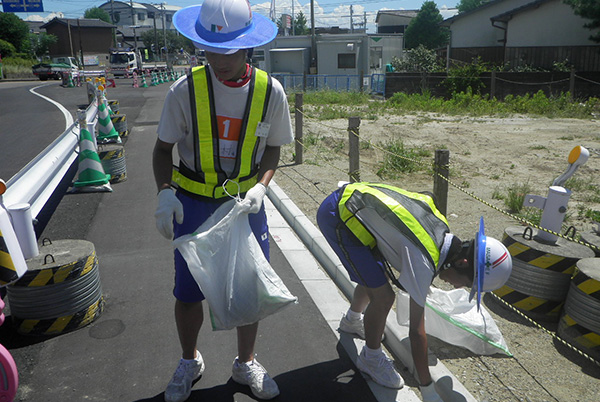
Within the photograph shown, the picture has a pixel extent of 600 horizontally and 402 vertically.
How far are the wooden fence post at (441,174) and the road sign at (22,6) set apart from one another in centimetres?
4384

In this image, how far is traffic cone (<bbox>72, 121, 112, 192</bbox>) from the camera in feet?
23.6

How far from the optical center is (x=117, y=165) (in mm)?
7898

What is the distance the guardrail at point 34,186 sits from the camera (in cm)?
354

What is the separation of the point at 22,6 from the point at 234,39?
4579 centimetres

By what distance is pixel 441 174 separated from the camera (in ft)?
14.5

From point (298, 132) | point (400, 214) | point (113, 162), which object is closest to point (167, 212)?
point (400, 214)

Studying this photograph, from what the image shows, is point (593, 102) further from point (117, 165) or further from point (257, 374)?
point (257, 374)

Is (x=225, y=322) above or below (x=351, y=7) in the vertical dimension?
below

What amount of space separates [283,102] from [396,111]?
15.1m

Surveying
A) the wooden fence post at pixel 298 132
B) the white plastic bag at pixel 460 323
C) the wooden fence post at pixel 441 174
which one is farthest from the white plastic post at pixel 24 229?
the wooden fence post at pixel 298 132

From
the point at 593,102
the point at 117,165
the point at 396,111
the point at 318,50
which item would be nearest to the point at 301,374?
the point at 117,165

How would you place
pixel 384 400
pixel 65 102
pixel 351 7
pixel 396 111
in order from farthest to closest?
pixel 351 7 < pixel 65 102 < pixel 396 111 < pixel 384 400

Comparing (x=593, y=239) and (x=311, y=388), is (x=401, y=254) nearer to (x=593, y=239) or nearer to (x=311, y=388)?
(x=311, y=388)

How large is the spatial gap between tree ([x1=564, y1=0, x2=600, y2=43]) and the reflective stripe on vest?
23892mm
